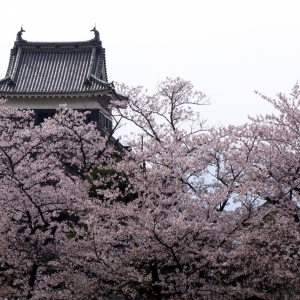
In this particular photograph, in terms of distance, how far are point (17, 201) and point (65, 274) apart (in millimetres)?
2099

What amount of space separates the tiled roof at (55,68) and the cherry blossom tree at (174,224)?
15050 millimetres

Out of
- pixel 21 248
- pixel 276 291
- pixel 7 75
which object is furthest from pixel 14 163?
pixel 7 75

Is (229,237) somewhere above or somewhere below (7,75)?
below

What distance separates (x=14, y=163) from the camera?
1380 cm

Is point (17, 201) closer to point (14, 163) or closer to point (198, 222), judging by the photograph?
point (14, 163)

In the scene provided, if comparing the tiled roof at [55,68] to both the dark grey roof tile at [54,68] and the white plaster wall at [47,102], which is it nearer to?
the dark grey roof tile at [54,68]

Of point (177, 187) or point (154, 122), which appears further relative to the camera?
point (154, 122)

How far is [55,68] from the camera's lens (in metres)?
30.9

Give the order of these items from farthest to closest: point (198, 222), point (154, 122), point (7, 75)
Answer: point (7, 75) < point (154, 122) < point (198, 222)

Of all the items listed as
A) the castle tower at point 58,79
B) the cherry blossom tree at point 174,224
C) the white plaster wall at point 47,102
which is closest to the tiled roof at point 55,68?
the castle tower at point 58,79

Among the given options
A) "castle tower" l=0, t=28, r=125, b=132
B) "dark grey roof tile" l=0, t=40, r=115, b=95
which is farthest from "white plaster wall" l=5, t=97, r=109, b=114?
"dark grey roof tile" l=0, t=40, r=115, b=95

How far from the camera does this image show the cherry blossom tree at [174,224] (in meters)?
12.3

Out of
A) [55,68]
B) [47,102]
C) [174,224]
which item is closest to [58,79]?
[55,68]

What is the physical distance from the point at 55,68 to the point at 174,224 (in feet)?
68.7
